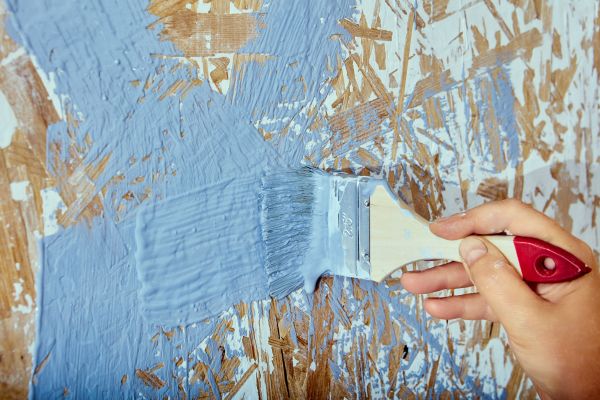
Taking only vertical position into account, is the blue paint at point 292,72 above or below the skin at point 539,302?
above

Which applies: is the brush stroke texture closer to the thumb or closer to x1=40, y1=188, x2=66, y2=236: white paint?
x1=40, y1=188, x2=66, y2=236: white paint

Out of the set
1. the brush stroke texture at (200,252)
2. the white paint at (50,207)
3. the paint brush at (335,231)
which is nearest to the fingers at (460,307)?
the paint brush at (335,231)

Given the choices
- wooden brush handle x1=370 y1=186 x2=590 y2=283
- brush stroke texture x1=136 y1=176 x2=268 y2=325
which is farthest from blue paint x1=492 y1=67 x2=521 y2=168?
brush stroke texture x1=136 y1=176 x2=268 y2=325

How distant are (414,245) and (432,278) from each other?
176 mm

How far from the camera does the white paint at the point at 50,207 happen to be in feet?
2.79

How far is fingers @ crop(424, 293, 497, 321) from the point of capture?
103 cm

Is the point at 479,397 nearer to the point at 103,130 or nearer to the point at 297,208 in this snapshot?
the point at 297,208

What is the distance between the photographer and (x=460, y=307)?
1033mm

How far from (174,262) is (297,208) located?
0.23m

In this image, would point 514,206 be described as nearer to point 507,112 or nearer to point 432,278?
point 432,278

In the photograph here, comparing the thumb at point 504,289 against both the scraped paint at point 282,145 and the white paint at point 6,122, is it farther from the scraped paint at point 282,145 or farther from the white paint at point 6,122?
the white paint at point 6,122

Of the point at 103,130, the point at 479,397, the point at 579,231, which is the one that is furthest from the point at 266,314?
the point at 579,231

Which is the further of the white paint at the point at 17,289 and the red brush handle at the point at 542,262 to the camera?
the white paint at the point at 17,289

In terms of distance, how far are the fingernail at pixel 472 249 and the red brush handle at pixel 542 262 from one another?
46 millimetres
